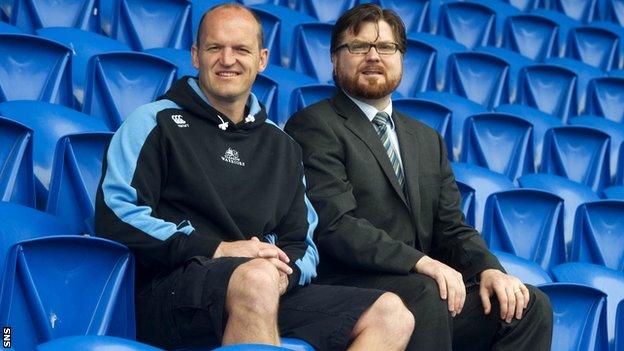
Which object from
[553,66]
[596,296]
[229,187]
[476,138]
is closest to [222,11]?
[229,187]

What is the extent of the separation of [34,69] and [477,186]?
78 centimetres

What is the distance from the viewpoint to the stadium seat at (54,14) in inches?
89.1

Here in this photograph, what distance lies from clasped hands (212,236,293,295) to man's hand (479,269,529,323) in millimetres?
285

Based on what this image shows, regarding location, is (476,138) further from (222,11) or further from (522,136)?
(222,11)

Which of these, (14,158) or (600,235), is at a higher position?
(14,158)

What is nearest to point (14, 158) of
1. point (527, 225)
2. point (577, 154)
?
point (527, 225)

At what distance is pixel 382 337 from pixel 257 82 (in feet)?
2.86

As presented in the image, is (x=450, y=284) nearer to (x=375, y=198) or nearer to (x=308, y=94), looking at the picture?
(x=375, y=198)

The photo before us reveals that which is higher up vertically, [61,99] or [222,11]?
[222,11]

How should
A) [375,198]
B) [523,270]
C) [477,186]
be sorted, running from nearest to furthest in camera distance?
1. [375,198]
2. [523,270]
3. [477,186]

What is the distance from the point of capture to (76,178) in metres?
1.55

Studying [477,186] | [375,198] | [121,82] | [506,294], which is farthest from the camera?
[477,186]

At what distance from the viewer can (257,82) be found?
208cm

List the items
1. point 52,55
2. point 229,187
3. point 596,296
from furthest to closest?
1. point 52,55
2. point 596,296
3. point 229,187
